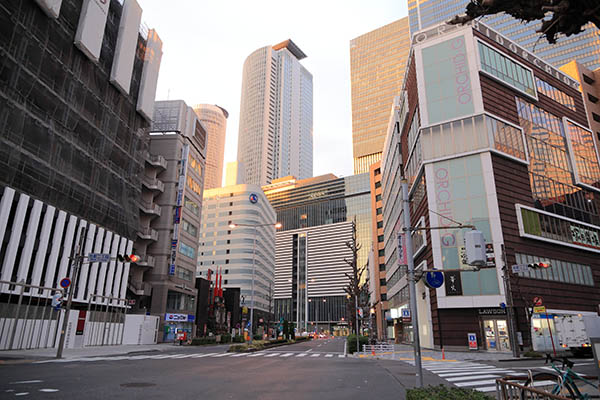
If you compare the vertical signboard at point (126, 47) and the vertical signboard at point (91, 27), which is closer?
the vertical signboard at point (91, 27)

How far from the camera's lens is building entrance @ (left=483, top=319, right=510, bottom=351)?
111ft

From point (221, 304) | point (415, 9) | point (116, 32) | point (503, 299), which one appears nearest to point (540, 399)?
point (503, 299)

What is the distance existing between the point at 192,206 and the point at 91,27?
3320 cm

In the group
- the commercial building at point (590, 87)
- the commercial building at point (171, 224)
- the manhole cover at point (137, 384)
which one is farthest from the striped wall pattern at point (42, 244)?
the commercial building at point (590, 87)

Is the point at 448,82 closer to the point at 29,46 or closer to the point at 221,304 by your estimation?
the point at 29,46

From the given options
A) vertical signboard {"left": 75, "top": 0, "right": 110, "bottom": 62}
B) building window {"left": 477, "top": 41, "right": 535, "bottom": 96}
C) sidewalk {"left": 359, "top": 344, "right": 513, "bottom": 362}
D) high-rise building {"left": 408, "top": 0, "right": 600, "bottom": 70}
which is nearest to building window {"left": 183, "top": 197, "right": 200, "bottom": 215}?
vertical signboard {"left": 75, "top": 0, "right": 110, "bottom": 62}

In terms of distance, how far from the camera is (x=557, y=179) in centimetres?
4462

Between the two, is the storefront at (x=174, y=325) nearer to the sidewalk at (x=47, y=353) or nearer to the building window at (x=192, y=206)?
the building window at (x=192, y=206)

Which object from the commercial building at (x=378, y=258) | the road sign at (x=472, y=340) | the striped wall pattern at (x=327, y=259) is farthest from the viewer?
the striped wall pattern at (x=327, y=259)

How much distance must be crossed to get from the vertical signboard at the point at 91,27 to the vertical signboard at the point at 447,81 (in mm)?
36988

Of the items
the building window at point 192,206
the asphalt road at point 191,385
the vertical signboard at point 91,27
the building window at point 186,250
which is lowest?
the asphalt road at point 191,385

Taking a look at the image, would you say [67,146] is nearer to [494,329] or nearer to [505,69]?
[494,329]

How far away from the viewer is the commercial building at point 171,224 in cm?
5684

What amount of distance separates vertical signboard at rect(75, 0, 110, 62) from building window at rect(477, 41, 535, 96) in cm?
4232
